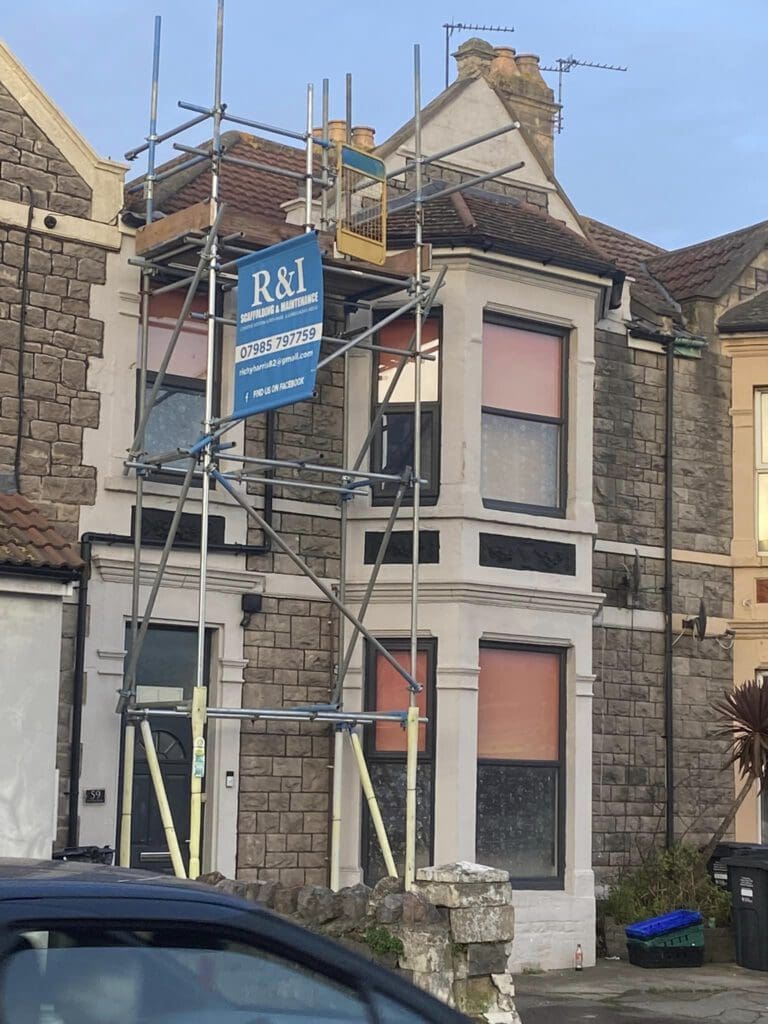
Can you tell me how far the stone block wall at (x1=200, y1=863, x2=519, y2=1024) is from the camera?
9680mm

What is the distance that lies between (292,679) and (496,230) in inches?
181

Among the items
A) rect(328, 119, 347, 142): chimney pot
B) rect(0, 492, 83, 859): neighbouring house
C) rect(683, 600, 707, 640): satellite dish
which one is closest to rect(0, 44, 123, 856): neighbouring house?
rect(0, 492, 83, 859): neighbouring house

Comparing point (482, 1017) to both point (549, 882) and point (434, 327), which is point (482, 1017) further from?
point (434, 327)

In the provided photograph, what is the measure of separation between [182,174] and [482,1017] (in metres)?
9.05

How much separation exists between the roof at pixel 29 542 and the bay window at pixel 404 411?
349 cm

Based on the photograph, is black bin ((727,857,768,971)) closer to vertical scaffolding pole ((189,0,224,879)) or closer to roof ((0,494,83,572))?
vertical scaffolding pole ((189,0,224,879))

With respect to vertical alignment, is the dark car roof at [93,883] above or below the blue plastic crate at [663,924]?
above

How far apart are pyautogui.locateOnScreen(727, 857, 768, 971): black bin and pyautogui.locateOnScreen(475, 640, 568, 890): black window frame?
1.64 m

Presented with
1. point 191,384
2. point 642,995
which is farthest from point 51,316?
point 642,995

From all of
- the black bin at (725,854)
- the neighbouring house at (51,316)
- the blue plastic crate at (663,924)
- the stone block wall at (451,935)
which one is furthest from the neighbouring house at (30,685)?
the black bin at (725,854)

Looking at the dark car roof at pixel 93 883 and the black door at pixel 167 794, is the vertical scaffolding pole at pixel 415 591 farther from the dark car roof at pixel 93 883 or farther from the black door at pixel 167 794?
the dark car roof at pixel 93 883

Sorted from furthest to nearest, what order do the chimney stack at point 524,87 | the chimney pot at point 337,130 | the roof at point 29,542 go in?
the chimney stack at point 524,87
the chimney pot at point 337,130
the roof at point 29,542

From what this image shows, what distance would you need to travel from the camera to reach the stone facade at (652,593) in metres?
16.2

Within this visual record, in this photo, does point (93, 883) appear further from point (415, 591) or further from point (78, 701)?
point (415, 591)
